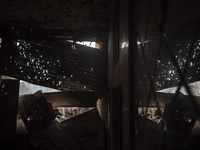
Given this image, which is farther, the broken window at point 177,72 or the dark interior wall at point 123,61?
the dark interior wall at point 123,61

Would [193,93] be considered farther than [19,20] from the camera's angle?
No

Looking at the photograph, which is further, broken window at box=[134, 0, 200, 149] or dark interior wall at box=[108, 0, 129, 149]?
dark interior wall at box=[108, 0, 129, 149]

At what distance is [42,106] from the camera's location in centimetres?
757

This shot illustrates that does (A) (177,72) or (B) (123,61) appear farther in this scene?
(B) (123,61)

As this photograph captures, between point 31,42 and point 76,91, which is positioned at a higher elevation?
point 31,42

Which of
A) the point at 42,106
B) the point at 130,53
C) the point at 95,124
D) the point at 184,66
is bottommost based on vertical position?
the point at 95,124

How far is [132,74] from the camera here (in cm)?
168

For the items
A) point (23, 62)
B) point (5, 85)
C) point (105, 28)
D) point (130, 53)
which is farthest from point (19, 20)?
point (130, 53)

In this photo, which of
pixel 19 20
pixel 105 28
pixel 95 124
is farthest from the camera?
pixel 95 124

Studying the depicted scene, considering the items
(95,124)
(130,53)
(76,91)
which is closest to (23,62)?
(76,91)

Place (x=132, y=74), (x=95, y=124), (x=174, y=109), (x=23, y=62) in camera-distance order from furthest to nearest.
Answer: (x=95, y=124)
(x=23, y=62)
(x=132, y=74)
(x=174, y=109)

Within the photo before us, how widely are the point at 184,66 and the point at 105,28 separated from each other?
20.4ft

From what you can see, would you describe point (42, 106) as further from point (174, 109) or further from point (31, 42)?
point (174, 109)

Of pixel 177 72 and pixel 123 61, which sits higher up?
pixel 123 61
